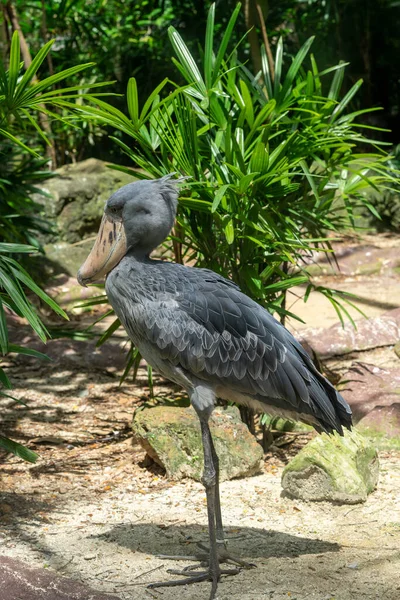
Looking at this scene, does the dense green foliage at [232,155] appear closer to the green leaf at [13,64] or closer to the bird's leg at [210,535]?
the green leaf at [13,64]

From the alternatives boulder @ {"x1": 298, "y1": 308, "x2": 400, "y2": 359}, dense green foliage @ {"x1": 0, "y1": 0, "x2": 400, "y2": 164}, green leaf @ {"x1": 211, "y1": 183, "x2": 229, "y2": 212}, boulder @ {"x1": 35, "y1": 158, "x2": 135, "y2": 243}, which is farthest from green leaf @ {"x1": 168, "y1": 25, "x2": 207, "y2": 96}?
dense green foliage @ {"x1": 0, "y1": 0, "x2": 400, "y2": 164}

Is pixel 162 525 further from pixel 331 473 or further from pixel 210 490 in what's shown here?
pixel 331 473

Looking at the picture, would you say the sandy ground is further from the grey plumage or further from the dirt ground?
the grey plumage

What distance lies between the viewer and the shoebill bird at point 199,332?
2.90 metres

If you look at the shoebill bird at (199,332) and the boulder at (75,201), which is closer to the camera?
the shoebill bird at (199,332)

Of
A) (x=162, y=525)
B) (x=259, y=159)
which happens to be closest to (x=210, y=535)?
(x=162, y=525)

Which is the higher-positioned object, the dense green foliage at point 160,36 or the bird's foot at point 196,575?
the dense green foliage at point 160,36

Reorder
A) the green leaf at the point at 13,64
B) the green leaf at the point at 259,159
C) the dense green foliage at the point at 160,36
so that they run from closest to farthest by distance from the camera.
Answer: the green leaf at the point at 13,64
the green leaf at the point at 259,159
the dense green foliage at the point at 160,36

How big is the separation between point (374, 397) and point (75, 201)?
4899 millimetres

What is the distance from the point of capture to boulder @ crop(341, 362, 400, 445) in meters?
4.25

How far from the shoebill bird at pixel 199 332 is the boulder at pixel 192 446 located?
2.46 ft

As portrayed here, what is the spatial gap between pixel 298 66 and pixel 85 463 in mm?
2364

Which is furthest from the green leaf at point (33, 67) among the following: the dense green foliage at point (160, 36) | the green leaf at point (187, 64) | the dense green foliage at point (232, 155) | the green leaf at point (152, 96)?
the dense green foliage at point (160, 36)

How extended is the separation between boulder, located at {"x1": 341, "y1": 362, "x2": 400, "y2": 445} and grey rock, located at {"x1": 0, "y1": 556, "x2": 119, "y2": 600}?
2.16 metres
